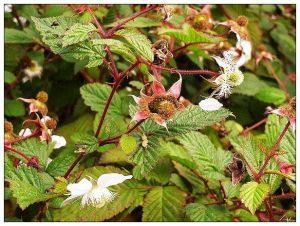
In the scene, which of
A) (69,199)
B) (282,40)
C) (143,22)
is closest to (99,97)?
(143,22)

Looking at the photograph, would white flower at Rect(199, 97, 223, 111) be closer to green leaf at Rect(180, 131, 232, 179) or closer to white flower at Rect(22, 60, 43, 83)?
green leaf at Rect(180, 131, 232, 179)

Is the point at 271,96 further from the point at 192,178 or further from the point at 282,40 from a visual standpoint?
the point at 192,178

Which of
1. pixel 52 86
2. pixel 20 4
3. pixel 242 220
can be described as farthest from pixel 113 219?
pixel 20 4

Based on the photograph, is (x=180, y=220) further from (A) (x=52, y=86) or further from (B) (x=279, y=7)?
(B) (x=279, y=7)

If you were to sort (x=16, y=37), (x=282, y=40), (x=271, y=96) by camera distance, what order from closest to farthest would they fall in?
(x=16, y=37) < (x=271, y=96) < (x=282, y=40)

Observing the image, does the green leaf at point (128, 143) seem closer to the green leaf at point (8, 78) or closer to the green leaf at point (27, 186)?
the green leaf at point (27, 186)
